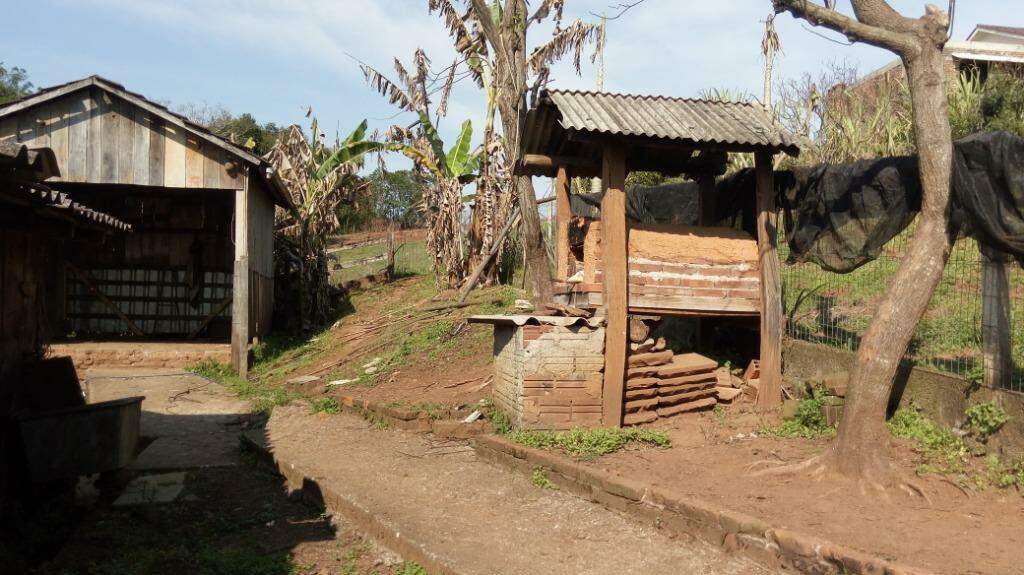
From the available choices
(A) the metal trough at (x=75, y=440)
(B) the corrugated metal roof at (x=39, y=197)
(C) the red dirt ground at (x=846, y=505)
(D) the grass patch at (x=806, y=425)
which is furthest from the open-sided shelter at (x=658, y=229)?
(A) the metal trough at (x=75, y=440)

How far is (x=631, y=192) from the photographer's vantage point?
12.2m

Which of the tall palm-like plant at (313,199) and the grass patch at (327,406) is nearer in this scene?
the grass patch at (327,406)

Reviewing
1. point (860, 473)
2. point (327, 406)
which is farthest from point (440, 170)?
point (860, 473)

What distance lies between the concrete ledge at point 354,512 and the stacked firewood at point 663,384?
3.38m

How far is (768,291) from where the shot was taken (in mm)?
9156

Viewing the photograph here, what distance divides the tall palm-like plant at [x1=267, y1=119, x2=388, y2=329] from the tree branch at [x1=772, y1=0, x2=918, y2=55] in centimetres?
1329

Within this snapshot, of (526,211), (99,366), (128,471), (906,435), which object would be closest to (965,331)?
(906,435)

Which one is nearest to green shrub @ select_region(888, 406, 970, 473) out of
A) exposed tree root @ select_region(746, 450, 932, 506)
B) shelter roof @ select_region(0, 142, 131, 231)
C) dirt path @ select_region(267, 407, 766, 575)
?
exposed tree root @ select_region(746, 450, 932, 506)

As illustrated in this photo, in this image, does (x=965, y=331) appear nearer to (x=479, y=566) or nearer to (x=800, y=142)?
(x=800, y=142)

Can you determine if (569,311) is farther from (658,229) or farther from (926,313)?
(926,313)

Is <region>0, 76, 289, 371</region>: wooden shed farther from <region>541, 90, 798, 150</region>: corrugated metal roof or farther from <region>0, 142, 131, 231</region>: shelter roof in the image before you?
<region>541, 90, 798, 150</region>: corrugated metal roof

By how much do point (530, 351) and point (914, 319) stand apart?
3810mm

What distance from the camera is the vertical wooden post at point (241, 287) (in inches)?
567

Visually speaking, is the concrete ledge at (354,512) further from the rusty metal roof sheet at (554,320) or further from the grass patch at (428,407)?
the rusty metal roof sheet at (554,320)
